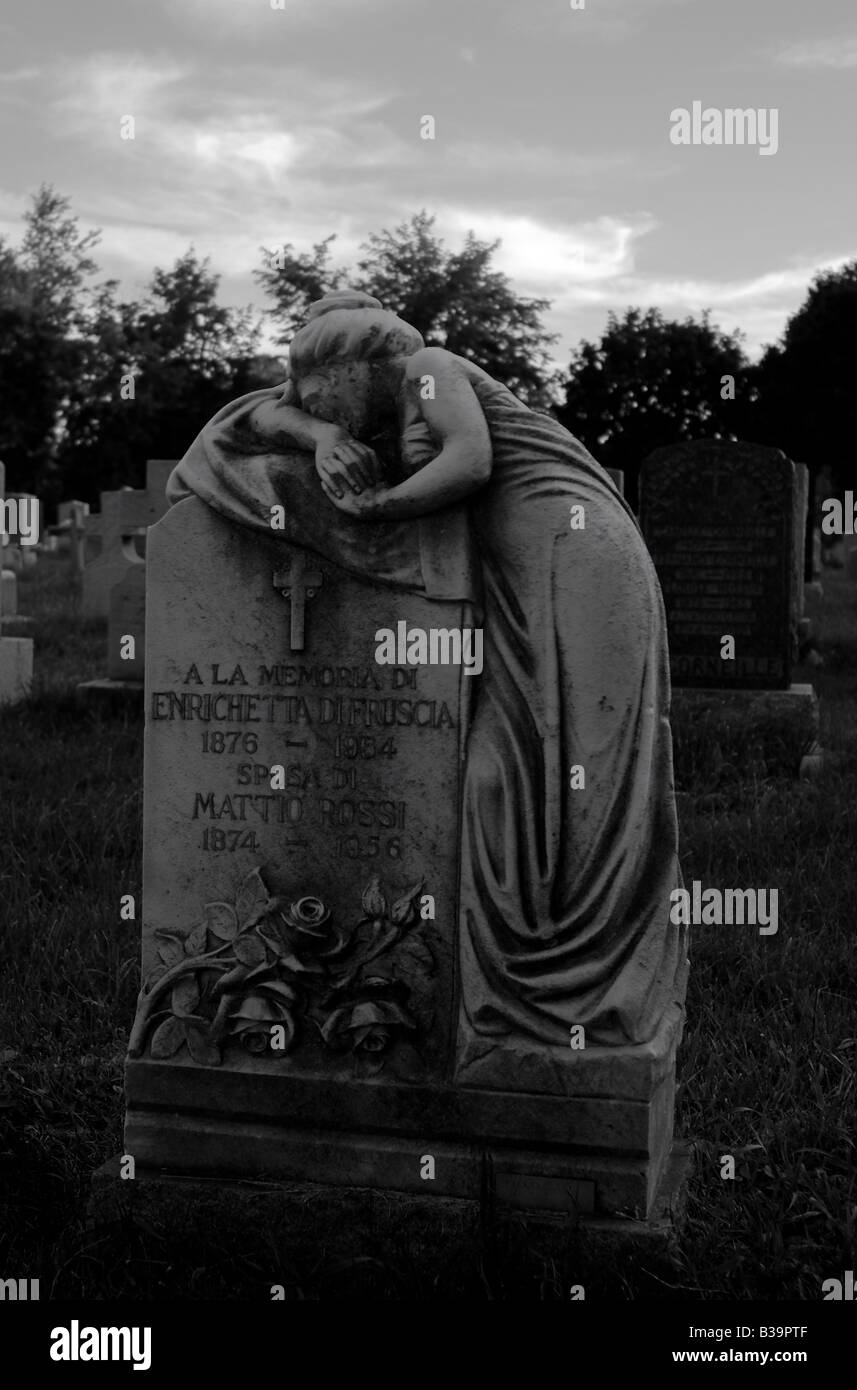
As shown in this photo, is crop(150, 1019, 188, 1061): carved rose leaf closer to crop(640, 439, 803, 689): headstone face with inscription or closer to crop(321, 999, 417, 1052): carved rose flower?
crop(321, 999, 417, 1052): carved rose flower

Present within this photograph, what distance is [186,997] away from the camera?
329 centimetres

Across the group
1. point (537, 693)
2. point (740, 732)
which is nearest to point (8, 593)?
point (740, 732)

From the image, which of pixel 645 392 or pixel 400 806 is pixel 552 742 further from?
pixel 645 392

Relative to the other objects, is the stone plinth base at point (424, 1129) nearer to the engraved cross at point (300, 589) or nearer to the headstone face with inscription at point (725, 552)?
the engraved cross at point (300, 589)

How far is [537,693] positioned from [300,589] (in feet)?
1.87

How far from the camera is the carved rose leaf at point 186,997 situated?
10.8 ft

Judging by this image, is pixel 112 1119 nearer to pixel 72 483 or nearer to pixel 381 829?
pixel 381 829

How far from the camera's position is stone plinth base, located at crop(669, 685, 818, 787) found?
304 inches

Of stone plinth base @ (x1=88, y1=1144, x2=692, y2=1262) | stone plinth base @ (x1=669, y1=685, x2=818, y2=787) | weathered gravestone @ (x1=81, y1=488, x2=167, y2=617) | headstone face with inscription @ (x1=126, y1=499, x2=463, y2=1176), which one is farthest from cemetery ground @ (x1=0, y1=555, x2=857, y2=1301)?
weathered gravestone @ (x1=81, y1=488, x2=167, y2=617)

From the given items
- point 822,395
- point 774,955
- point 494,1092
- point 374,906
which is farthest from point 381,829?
point 822,395

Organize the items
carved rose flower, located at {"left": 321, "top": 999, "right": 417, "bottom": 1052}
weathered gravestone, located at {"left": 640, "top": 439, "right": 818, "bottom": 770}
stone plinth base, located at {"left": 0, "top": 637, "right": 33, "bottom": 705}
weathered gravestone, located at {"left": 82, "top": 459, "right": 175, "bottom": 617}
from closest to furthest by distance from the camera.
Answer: carved rose flower, located at {"left": 321, "top": 999, "right": 417, "bottom": 1052}, weathered gravestone, located at {"left": 640, "top": 439, "right": 818, "bottom": 770}, stone plinth base, located at {"left": 0, "top": 637, "right": 33, "bottom": 705}, weathered gravestone, located at {"left": 82, "top": 459, "right": 175, "bottom": 617}

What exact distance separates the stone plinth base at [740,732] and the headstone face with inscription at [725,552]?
0.21m
